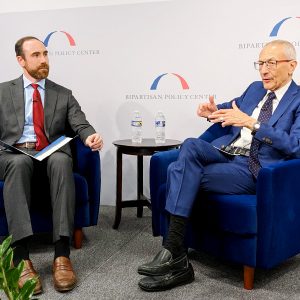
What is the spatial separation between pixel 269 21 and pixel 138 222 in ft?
5.68

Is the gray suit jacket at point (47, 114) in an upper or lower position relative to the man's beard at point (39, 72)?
lower

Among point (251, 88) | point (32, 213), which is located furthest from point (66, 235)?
point (251, 88)

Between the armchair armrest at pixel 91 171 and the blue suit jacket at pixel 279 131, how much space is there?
743mm

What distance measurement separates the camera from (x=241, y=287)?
2336 millimetres

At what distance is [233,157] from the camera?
2674 mm

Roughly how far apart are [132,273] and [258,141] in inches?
38.0

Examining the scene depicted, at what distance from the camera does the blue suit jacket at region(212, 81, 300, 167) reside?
231 centimetres

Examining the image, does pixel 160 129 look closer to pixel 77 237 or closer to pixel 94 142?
pixel 94 142

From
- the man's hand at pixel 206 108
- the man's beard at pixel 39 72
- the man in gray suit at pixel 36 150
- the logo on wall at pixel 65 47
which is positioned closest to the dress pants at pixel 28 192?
the man in gray suit at pixel 36 150

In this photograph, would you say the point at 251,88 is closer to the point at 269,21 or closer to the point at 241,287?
the point at 269,21

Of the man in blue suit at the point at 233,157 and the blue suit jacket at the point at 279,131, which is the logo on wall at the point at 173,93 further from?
the man in blue suit at the point at 233,157

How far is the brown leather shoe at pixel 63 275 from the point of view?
228cm

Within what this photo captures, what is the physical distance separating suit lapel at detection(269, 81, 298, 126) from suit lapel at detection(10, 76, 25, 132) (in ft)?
4.99

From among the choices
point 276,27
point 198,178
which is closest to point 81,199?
point 198,178
